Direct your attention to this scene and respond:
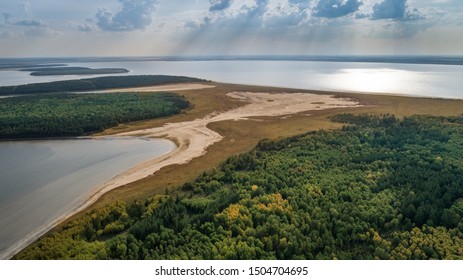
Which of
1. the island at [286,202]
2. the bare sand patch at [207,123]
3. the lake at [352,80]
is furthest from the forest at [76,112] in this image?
the lake at [352,80]

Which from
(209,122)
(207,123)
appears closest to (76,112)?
(207,123)

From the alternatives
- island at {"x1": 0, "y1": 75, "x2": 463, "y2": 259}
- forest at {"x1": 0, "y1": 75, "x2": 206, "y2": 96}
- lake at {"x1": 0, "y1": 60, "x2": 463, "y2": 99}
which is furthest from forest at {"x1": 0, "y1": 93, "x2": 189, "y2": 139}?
lake at {"x1": 0, "y1": 60, "x2": 463, "y2": 99}

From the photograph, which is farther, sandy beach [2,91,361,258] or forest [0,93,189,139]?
forest [0,93,189,139]

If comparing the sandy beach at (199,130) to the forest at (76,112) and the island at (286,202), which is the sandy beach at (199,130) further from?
the forest at (76,112)

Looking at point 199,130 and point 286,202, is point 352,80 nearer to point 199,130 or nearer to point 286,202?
point 199,130

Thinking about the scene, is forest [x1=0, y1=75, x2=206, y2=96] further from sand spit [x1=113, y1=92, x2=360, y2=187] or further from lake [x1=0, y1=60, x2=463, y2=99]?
sand spit [x1=113, y1=92, x2=360, y2=187]
